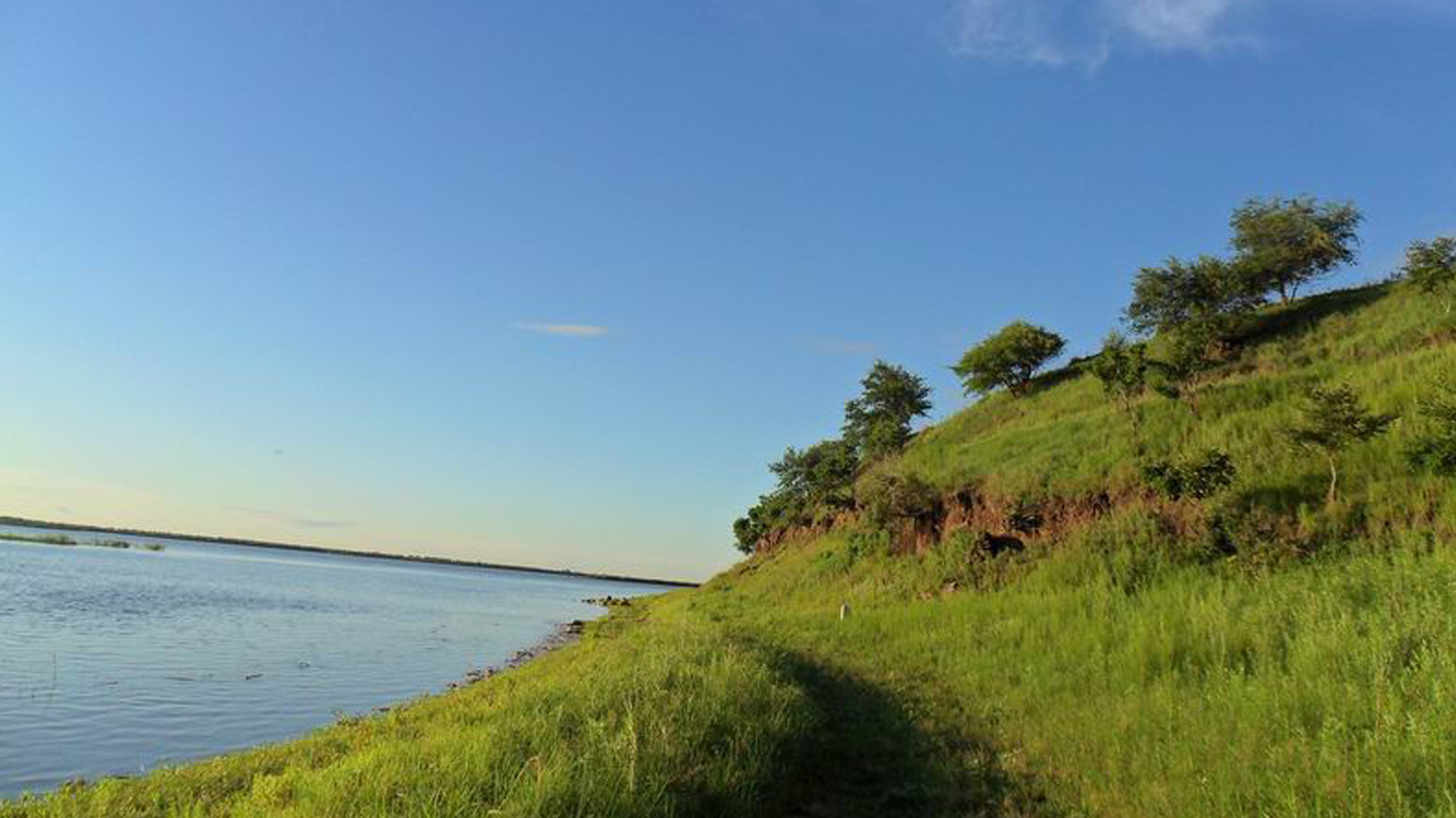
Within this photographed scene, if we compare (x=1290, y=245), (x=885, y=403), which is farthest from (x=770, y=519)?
(x=1290, y=245)

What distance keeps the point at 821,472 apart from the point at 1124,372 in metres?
33.7

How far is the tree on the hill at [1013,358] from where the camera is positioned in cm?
5734

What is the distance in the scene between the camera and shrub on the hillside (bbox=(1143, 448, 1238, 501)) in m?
20.1

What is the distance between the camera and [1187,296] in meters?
47.5

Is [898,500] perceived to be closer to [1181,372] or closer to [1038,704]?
[1181,372]

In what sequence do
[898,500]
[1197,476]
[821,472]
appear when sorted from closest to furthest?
[1197,476], [898,500], [821,472]

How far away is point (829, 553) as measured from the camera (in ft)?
119

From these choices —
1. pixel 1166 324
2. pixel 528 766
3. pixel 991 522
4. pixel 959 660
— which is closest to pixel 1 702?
pixel 528 766

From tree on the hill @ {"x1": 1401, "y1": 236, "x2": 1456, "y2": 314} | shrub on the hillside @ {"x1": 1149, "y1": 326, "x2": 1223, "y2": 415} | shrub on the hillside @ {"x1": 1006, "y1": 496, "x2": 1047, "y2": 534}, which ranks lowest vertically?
shrub on the hillside @ {"x1": 1006, "y1": 496, "x2": 1047, "y2": 534}

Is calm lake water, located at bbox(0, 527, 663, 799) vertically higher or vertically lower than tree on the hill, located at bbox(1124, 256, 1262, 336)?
lower

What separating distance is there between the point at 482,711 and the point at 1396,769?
9.82 m

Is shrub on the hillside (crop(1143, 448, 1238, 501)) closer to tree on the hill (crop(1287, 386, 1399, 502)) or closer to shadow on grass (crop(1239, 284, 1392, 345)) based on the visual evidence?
tree on the hill (crop(1287, 386, 1399, 502))

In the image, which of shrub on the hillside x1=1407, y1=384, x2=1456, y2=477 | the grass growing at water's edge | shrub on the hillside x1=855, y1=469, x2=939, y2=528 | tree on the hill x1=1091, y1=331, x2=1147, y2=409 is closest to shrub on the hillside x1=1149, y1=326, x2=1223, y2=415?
tree on the hill x1=1091, y1=331, x2=1147, y2=409

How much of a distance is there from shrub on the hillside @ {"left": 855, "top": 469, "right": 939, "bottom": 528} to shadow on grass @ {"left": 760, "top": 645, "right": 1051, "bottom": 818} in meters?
18.8
